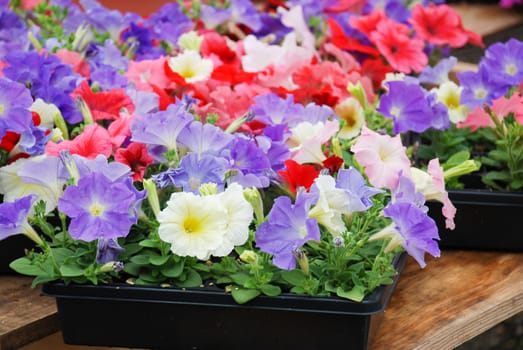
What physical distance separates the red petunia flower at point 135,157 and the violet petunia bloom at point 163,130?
2 cm

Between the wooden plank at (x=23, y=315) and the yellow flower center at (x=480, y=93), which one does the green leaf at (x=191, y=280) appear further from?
the yellow flower center at (x=480, y=93)

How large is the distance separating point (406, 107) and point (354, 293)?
1.67 feet

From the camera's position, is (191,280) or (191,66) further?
(191,66)

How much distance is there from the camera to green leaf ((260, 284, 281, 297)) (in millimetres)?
1146

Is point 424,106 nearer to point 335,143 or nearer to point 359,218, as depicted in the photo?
point 335,143

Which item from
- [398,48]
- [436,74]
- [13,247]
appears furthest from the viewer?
[398,48]

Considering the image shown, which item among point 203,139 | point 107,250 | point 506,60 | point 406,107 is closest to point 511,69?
point 506,60

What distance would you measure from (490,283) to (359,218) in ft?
1.13

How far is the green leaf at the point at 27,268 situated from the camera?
3.92 ft

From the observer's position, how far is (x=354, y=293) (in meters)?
1.13

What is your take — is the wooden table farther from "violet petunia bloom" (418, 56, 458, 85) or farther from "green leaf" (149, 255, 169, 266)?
"violet petunia bloom" (418, 56, 458, 85)

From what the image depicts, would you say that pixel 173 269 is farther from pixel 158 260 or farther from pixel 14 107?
pixel 14 107

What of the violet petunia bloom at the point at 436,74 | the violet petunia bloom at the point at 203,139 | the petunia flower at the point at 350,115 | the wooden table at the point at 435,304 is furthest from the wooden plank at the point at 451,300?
the violet petunia bloom at the point at 436,74

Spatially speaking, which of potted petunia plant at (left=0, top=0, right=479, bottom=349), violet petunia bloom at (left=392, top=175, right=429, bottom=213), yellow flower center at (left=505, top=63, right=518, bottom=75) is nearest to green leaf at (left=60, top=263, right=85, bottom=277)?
potted petunia plant at (left=0, top=0, right=479, bottom=349)
